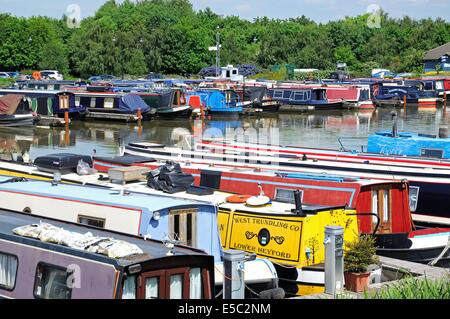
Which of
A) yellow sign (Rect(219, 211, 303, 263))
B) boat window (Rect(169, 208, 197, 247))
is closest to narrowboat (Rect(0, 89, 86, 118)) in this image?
yellow sign (Rect(219, 211, 303, 263))

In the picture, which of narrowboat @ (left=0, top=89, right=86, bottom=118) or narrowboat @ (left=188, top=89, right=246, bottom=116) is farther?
narrowboat @ (left=188, top=89, right=246, bottom=116)

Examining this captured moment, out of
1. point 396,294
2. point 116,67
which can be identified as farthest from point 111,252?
point 116,67

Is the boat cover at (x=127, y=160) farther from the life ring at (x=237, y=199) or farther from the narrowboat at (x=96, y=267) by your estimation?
the narrowboat at (x=96, y=267)

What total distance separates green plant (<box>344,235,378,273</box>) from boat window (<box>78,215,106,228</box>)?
4034 millimetres

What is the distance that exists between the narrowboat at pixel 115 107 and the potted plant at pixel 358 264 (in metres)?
33.6

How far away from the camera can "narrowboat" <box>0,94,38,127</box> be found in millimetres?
42344

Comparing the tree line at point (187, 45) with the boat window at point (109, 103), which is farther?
the tree line at point (187, 45)

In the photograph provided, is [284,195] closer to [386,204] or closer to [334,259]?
[386,204]

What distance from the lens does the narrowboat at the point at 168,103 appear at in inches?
1897

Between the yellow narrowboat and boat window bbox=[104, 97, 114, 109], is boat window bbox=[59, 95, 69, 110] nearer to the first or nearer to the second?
boat window bbox=[104, 97, 114, 109]

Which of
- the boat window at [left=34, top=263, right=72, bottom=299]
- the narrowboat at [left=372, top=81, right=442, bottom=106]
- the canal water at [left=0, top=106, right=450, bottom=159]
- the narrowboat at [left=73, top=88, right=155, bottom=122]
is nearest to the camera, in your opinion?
the boat window at [left=34, top=263, right=72, bottom=299]

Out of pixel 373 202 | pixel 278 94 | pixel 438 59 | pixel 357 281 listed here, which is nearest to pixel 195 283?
pixel 357 281

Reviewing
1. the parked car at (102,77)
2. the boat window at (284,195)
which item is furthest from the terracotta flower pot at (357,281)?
the parked car at (102,77)
